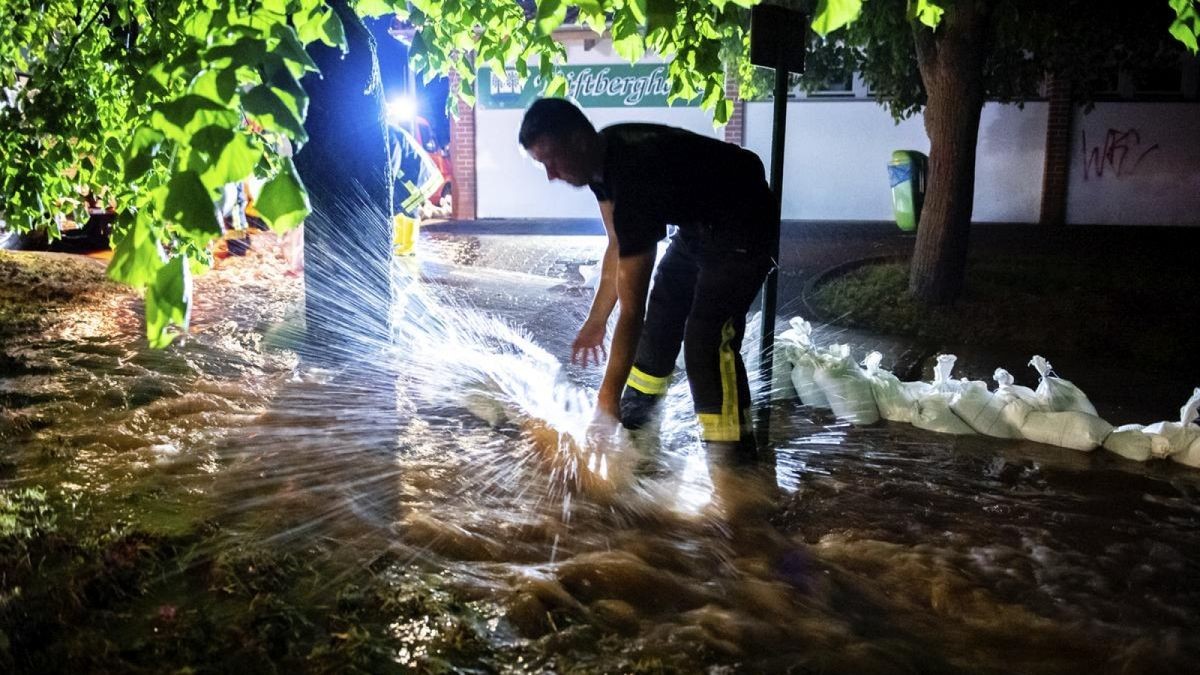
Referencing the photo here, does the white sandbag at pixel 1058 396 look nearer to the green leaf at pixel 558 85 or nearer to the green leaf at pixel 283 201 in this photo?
the green leaf at pixel 558 85

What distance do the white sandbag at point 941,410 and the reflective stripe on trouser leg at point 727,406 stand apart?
4.30 feet

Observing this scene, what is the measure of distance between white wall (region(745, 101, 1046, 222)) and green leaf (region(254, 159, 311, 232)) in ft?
50.0

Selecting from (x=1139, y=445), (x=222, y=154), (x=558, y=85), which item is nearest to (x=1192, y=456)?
(x=1139, y=445)

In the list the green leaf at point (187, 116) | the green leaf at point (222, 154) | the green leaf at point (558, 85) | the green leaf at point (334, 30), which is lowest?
the green leaf at point (222, 154)

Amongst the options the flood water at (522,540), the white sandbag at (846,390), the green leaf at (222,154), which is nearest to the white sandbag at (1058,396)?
the flood water at (522,540)

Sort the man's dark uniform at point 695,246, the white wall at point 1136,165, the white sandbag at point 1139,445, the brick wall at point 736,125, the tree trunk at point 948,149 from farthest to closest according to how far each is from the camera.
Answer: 1. the brick wall at point 736,125
2. the white wall at point 1136,165
3. the tree trunk at point 948,149
4. the white sandbag at point 1139,445
5. the man's dark uniform at point 695,246

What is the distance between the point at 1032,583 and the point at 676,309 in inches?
79.3

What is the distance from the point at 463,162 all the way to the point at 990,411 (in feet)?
49.4

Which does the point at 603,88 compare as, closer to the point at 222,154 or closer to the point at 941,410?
the point at 941,410

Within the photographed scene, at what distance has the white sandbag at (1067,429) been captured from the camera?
16.9 feet

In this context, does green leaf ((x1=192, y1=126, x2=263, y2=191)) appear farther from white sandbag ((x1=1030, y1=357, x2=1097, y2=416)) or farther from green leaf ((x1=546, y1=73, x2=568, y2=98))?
white sandbag ((x1=1030, y1=357, x2=1097, y2=416))

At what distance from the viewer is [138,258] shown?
231cm

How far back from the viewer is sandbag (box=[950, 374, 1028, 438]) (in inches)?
A: 211

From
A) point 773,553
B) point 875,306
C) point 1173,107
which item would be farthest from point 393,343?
point 1173,107
